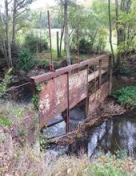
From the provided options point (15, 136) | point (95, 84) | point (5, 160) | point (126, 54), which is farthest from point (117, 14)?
point (5, 160)

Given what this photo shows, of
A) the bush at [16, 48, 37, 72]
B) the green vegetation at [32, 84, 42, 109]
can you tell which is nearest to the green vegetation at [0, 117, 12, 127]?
the green vegetation at [32, 84, 42, 109]

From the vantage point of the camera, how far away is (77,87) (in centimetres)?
1088

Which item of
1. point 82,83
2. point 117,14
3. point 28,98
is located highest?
point 117,14

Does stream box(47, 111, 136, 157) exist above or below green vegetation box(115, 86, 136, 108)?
below

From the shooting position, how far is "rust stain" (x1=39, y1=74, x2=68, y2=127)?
8172mm

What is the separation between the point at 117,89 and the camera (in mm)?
16781

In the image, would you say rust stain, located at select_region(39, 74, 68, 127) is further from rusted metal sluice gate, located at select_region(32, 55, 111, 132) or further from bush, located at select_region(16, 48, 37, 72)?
bush, located at select_region(16, 48, 37, 72)

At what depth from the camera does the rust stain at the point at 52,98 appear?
322 inches

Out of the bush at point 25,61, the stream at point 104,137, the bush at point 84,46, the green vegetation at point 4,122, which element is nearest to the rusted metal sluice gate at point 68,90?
the stream at point 104,137

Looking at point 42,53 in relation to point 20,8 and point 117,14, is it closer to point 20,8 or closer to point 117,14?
point 20,8

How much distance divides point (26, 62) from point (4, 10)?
4256 mm

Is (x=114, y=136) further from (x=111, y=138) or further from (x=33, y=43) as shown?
(x=33, y=43)

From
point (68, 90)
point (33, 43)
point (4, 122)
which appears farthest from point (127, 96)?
point (4, 122)

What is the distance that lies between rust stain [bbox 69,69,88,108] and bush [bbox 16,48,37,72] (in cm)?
740
